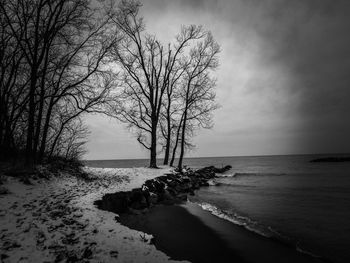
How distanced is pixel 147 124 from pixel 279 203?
45.5ft

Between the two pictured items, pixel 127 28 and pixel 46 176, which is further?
pixel 127 28

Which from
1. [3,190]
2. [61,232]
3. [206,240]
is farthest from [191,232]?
A: [3,190]

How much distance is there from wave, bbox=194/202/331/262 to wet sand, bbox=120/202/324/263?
271 millimetres

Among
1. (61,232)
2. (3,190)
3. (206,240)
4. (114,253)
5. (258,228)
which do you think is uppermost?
(3,190)

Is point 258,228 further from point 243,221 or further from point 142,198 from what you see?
point 142,198

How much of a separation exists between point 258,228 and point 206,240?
3.10m

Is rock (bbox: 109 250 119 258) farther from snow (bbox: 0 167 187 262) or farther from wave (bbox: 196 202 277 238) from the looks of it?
wave (bbox: 196 202 277 238)

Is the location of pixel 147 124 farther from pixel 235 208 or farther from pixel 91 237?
pixel 91 237

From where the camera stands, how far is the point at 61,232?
18.8ft

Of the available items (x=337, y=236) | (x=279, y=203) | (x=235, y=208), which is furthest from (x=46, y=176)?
(x=279, y=203)

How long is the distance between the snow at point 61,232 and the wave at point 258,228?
479 centimetres

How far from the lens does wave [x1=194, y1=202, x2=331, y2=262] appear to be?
7387mm

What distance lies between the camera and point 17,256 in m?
4.55

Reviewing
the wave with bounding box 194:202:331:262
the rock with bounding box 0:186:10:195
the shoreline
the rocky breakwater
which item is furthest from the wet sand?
the rock with bounding box 0:186:10:195
